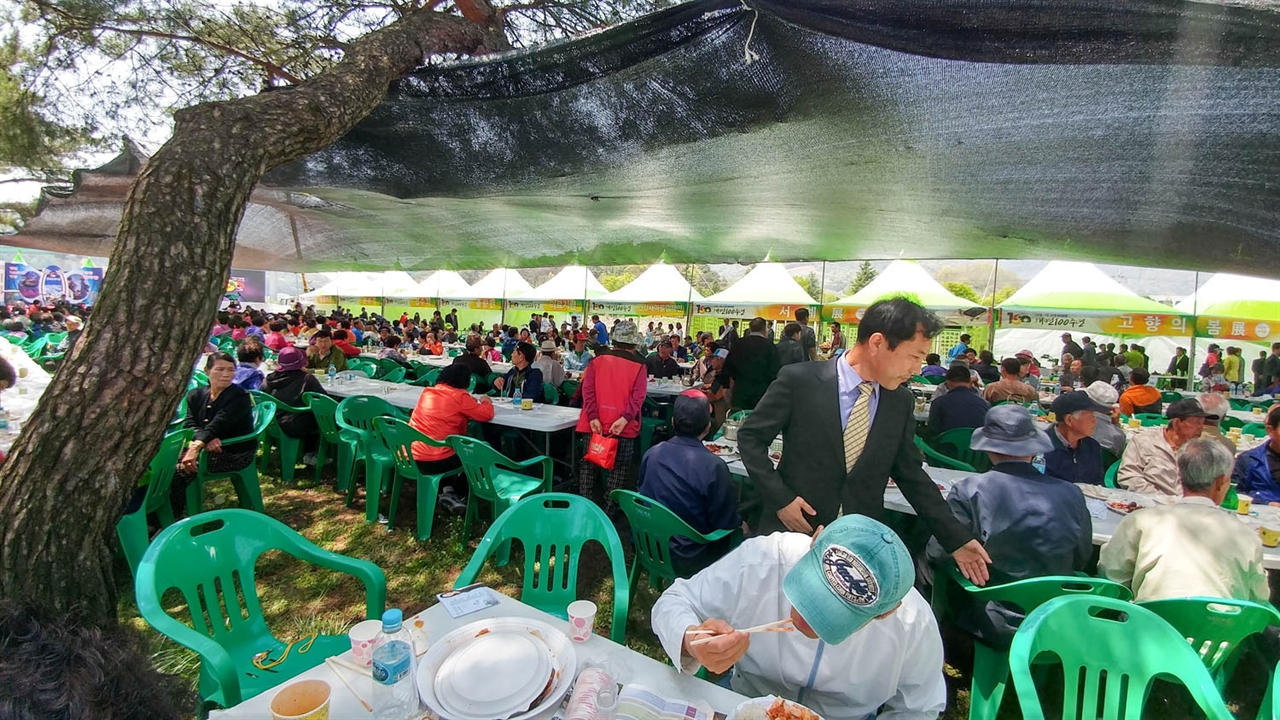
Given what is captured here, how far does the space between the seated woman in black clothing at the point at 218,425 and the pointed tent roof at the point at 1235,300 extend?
611 inches

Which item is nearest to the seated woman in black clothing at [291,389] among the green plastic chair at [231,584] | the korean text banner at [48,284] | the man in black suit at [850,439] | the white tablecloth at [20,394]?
the white tablecloth at [20,394]

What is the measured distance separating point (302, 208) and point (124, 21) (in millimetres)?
3142

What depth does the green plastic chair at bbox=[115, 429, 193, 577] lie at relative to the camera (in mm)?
2896

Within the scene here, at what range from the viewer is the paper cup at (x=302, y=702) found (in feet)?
3.59

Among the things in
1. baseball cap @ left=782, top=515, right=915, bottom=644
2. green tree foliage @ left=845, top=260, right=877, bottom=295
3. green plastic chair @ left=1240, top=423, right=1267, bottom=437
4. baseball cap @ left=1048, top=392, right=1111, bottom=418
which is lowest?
green plastic chair @ left=1240, top=423, right=1267, bottom=437

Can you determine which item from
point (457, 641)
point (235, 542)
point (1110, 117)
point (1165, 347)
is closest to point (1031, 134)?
point (1110, 117)

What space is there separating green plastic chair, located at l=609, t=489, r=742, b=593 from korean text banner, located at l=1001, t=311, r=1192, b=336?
12.5m

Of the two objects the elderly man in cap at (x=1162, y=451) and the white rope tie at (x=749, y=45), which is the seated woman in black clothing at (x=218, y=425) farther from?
the elderly man in cap at (x=1162, y=451)

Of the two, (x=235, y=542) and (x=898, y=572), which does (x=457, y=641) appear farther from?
(x=235, y=542)

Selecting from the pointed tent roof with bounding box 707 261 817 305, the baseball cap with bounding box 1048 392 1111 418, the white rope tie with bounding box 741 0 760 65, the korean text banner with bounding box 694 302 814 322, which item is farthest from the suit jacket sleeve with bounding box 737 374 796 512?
the korean text banner with bounding box 694 302 814 322

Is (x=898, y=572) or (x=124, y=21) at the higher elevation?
(x=124, y=21)

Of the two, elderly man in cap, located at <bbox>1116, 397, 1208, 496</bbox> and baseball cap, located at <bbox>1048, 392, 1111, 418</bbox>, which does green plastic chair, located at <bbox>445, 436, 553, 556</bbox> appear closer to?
baseball cap, located at <bbox>1048, 392, 1111, 418</bbox>

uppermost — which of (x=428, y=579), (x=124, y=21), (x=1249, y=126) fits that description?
(x=124, y=21)

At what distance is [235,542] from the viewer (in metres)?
2.08
